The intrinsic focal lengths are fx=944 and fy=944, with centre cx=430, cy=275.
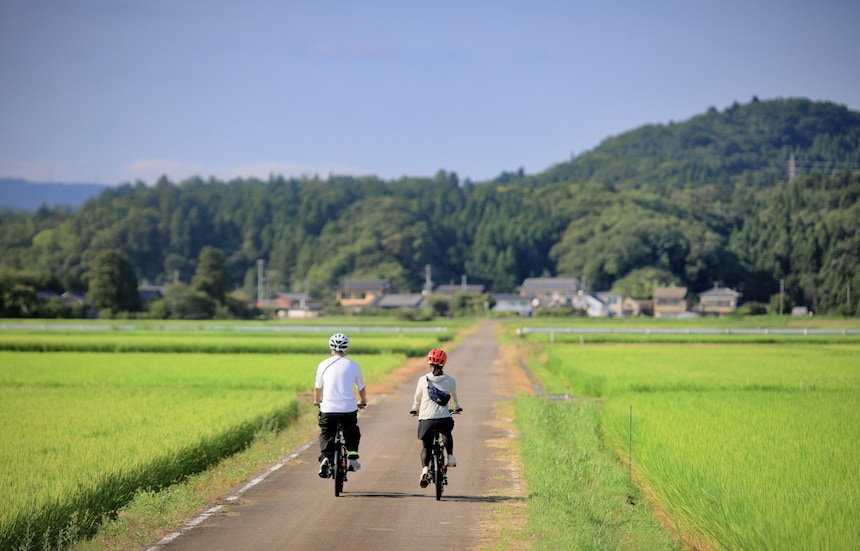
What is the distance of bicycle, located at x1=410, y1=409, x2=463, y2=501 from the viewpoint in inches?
431

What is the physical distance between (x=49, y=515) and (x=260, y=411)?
8.98m

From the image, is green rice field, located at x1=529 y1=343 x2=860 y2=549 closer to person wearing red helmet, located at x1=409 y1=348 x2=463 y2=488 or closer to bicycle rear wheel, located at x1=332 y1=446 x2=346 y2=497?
person wearing red helmet, located at x1=409 y1=348 x2=463 y2=488

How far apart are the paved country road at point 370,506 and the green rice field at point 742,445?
2.03 meters

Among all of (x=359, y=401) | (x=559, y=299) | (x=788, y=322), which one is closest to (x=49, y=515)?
(x=359, y=401)

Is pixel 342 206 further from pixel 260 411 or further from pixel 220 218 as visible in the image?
pixel 260 411

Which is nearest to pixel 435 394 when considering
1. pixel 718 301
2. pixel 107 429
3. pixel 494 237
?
pixel 107 429

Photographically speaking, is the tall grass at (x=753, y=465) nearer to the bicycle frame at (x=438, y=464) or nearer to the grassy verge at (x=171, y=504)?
the bicycle frame at (x=438, y=464)

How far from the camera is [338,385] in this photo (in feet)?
36.6

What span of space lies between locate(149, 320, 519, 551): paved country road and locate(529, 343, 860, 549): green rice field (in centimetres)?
203

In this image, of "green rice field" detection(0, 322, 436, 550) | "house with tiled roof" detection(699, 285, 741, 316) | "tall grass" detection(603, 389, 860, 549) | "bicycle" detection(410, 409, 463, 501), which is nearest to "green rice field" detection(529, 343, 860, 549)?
"tall grass" detection(603, 389, 860, 549)

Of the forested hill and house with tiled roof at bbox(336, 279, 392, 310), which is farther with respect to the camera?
house with tiled roof at bbox(336, 279, 392, 310)

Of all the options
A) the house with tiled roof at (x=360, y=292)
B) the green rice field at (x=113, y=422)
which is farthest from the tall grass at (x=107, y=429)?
the house with tiled roof at (x=360, y=292)

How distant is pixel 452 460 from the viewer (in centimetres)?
1102

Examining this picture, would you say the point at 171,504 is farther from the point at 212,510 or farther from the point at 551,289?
the point at 551,289
